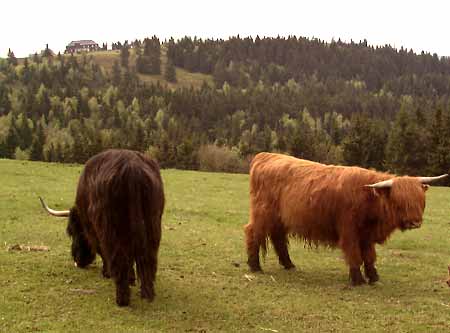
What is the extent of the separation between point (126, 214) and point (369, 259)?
4582 millimetres

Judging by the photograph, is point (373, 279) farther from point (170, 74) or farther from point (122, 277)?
point (170, 74)

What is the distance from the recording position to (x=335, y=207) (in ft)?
31.3

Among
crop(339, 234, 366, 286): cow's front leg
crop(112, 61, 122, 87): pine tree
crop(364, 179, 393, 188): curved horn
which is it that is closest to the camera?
crop(364, 179, 393, 188): curved horn

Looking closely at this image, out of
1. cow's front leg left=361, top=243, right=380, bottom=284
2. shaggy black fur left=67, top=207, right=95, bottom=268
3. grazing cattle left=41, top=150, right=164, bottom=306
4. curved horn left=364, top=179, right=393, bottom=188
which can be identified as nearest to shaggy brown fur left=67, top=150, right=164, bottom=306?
grazing cattle left=41, top=150, right=164, bottom=306

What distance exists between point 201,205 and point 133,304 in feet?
Answer: 41.4

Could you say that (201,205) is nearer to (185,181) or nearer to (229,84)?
(185,181)

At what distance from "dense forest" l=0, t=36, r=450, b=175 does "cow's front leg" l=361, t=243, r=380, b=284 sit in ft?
133

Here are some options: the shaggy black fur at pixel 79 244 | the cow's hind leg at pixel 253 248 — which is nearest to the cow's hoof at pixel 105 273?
the shaggy black fur at pixel 79 244

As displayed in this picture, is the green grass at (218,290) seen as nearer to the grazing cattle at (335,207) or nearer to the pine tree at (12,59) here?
the grazing cattle at (335,207)

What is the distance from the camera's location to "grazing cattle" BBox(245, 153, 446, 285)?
30.0 ft

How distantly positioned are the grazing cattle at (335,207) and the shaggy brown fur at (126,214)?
305 cm

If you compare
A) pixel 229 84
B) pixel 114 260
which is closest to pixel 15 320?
pixel 114 260

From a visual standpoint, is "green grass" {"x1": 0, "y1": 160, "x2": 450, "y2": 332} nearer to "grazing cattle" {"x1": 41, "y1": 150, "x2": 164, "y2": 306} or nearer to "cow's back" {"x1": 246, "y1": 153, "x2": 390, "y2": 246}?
"grazing cattle" {"x1": 41, "y1": 150, "x2": 164, "y2": 306}

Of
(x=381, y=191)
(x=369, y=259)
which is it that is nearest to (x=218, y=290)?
(x=369, y=259)
